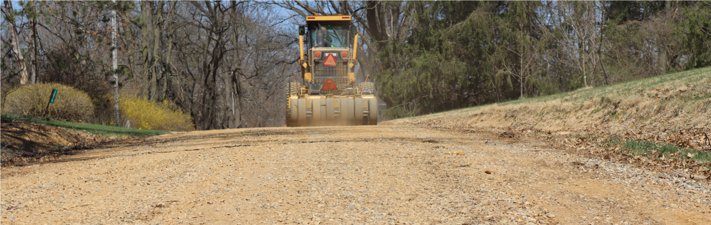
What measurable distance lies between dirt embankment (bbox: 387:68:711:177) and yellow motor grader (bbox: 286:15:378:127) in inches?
191

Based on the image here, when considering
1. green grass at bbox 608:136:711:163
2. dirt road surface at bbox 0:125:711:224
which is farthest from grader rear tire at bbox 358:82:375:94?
dirt road surface at bbox 0:125:711:224

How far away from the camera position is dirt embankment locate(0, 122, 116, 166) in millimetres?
A: 14913

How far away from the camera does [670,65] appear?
111ft

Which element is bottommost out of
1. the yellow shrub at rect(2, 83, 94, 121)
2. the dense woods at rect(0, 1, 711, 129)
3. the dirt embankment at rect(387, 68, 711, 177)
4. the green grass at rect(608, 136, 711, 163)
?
the green grass at rect(608, 136, 711, 163)

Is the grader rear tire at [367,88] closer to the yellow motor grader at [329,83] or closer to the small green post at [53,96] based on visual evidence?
the yellow motor grader at [329,83]

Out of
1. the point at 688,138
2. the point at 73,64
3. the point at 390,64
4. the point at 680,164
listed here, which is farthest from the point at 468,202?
the point at 390,64

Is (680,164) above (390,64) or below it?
below

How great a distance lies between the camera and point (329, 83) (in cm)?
2536

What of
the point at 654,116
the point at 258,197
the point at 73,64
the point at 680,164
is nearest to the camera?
the point at 258,197

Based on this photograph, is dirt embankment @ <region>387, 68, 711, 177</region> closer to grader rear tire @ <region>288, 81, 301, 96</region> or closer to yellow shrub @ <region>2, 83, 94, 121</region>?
grader rear tire @ <region>288, 81, 301, 96</region>

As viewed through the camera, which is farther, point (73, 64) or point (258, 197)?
point (73, 64)

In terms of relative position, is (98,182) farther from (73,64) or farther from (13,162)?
(73,64)

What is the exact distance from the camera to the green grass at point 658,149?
1028 centimetres

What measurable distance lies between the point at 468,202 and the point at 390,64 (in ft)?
121
